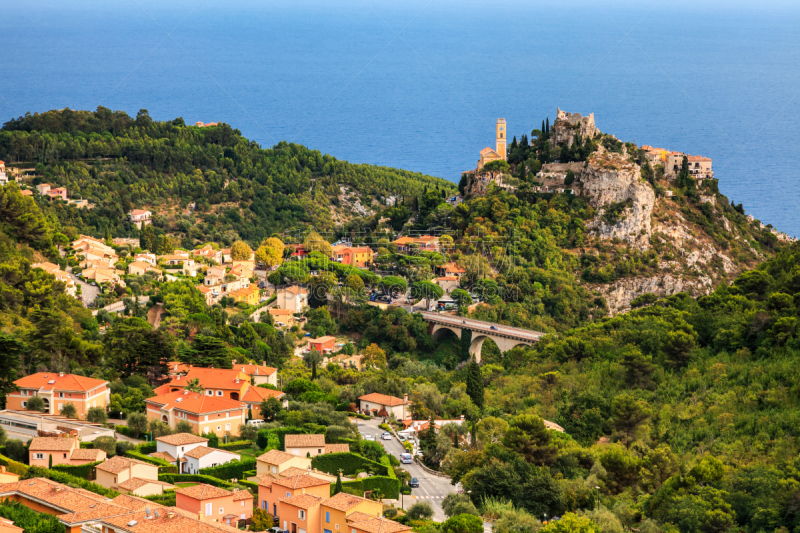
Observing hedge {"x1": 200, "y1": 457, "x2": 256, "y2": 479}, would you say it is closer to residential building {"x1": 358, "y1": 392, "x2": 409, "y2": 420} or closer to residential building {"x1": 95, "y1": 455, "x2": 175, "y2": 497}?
residential building {"x1": 95, "y1": 455, "x2": 175, "y2": 497}

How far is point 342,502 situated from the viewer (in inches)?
934

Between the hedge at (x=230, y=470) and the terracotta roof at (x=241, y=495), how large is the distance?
9.79 ft

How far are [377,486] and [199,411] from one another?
22.8ft

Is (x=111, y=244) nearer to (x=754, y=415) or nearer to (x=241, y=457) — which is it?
(x=241, y=457)

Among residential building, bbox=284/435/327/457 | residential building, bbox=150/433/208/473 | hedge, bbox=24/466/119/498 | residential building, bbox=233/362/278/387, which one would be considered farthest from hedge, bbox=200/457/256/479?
residential building, bbox=233/362/278/387

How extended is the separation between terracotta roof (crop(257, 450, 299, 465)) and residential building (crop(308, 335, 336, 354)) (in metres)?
21.6

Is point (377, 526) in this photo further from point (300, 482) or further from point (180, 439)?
point (180, 439)

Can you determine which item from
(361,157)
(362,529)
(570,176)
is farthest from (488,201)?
(361,157)

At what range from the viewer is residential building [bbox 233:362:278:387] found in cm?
3832

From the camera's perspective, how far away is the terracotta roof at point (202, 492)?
23594 mm

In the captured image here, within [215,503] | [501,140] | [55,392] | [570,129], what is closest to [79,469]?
[215,503]

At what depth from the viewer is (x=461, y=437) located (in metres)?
33.8

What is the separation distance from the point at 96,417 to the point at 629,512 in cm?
1653

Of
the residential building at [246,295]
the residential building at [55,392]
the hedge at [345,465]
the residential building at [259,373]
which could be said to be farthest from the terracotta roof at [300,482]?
the residential building at [246,295]
